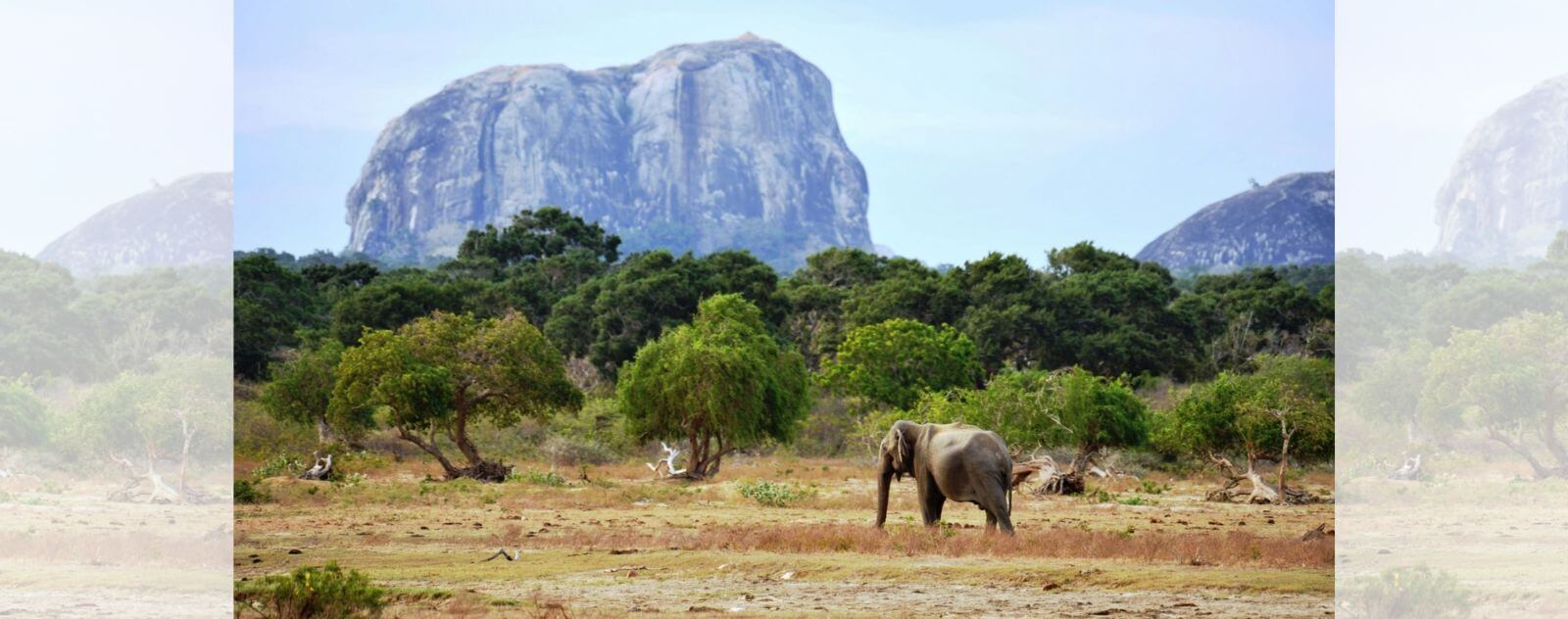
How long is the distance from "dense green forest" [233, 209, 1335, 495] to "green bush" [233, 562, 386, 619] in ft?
62.2

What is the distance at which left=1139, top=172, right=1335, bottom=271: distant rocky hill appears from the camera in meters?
108

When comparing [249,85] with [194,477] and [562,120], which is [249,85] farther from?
[194,477]

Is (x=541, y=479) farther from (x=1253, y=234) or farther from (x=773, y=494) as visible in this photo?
(x=1253, y=234)

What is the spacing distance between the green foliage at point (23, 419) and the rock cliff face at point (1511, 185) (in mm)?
9896

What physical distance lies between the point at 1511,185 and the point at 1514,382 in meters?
1.45

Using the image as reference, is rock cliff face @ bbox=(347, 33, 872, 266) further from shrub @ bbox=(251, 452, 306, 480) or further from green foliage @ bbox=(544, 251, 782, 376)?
shrub @ bbox=(251, 452, 306, 480)

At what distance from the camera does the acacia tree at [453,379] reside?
107 feet

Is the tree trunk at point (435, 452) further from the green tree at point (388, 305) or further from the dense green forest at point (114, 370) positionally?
the green tree at point (388, 305)

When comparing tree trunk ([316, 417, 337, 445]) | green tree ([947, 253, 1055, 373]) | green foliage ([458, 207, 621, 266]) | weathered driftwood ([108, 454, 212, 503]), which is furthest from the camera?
green foliage ([458, 207, 621, 266])

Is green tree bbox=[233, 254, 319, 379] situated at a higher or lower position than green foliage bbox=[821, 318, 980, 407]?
higher

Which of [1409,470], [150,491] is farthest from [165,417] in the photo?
[1409,470]

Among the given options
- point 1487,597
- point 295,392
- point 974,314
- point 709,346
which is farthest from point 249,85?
point 1487,597

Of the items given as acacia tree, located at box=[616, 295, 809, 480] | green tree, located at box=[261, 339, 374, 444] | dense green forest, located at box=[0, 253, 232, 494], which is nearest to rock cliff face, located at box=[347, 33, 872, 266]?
green tree, located at box=[261, 339, 374, 444]

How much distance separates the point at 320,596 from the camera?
489 inches
